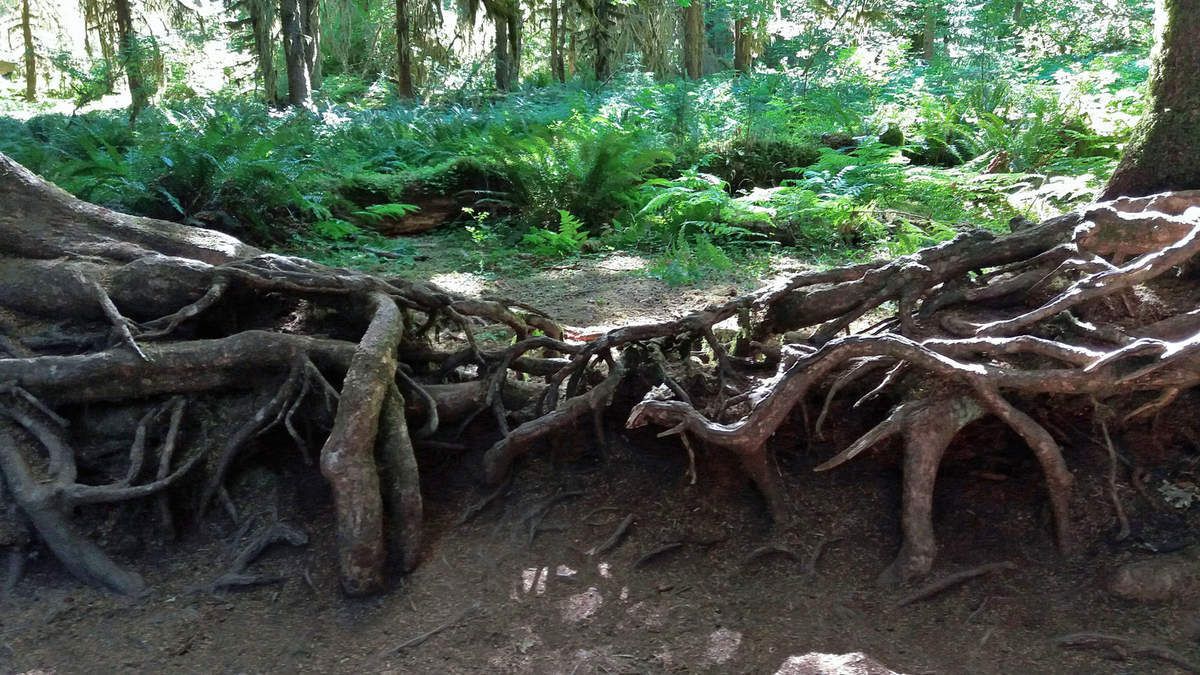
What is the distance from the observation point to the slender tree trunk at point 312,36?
48.6 ft

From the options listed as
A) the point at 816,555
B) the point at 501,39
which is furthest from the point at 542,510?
the point at 501,39

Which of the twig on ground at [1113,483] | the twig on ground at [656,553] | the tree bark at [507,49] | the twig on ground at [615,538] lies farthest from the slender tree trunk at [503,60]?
the twig on ground at [1113,483]

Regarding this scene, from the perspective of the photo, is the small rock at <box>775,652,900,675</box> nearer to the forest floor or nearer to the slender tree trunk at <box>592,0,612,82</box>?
the forest floor

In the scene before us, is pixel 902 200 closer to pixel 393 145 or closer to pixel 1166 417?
pixel 1166 417

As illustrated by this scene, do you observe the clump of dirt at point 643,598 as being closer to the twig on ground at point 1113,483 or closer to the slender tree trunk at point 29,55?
the twig on ground at point 1113,483

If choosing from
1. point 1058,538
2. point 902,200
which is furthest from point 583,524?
point 902,200

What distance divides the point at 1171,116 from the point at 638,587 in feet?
10.8

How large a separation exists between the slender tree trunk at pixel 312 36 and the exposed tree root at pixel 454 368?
36.9ft

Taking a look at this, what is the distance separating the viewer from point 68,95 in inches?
926

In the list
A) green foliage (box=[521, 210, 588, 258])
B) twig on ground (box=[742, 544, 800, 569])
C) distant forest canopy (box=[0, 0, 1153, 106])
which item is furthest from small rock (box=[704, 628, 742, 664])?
distant forest canopy (box=[0, 0, 1153, 106])

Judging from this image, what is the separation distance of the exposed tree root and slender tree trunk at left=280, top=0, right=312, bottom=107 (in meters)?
9.62

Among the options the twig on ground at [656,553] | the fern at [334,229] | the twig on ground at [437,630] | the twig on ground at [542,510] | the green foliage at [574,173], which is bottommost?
the twig on ground at [437,630]

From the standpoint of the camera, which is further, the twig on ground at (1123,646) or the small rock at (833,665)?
the small rock at (833,665)

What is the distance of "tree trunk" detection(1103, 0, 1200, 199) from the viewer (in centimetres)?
386
